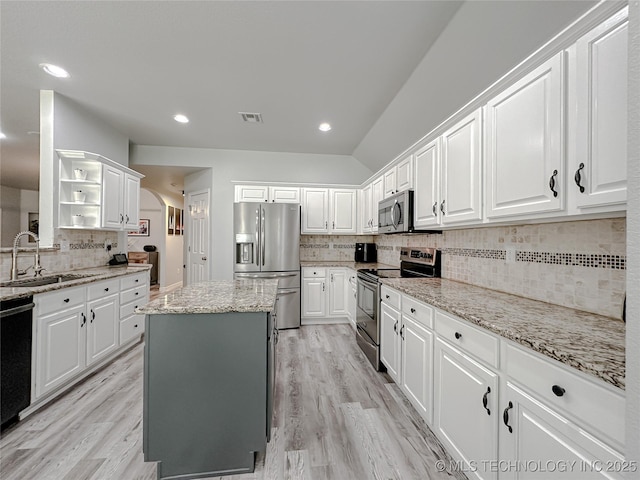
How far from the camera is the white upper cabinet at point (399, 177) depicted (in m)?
2.71

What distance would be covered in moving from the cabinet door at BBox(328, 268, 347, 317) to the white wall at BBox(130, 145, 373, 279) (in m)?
1.70

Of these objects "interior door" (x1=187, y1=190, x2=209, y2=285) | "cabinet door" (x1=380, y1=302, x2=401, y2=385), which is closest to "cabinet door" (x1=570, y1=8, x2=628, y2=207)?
"cabinet door" (x1=380, y1=302, x2=401, y2=385)

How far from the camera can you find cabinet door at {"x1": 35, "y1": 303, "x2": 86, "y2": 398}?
1.98 m

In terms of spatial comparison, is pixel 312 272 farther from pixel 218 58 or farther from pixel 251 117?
pixel 218 58

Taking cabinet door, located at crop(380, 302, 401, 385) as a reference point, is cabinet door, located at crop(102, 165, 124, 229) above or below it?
above

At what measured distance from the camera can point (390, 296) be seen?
235 cm

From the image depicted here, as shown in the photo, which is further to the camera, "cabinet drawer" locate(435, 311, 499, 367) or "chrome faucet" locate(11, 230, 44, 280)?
"chrome faucet" locate(11, 230, 44, 280)

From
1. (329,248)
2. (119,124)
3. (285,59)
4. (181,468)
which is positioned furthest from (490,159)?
(119,124)

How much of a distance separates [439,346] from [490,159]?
1.18m

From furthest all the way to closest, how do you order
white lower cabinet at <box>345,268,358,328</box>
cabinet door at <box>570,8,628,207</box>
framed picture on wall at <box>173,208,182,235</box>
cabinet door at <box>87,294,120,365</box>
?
framed picture on wall at <box>173,208,182,235</box>
white lower cabinet at <box>345,268,358,328</box>
cabinet door at <box>87,294,120,365</box>
cabinet door at <box>570,8,628,207</box>

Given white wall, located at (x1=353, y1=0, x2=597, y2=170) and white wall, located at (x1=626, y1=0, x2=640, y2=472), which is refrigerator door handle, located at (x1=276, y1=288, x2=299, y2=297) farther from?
white wall, located at (x1=626, y1=0, x2=640, y2=472)

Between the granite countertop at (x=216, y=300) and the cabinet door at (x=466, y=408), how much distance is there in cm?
106

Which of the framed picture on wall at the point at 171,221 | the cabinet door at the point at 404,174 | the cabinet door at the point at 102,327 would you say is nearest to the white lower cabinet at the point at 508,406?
the cabinet door at the point at 404,174

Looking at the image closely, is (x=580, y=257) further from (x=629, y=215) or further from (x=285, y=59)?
(x=285, y=59)
